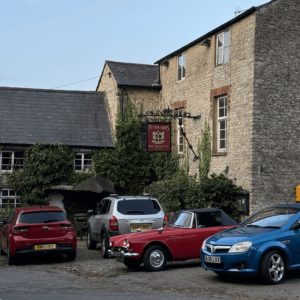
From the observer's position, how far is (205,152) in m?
20.1

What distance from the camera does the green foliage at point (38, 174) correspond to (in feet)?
76.8

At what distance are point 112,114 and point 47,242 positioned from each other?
13.4m

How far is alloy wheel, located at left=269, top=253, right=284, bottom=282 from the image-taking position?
30.6 feet

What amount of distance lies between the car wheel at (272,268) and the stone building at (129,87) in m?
16.4

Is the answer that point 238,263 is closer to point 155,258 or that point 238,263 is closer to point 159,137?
point 155,258

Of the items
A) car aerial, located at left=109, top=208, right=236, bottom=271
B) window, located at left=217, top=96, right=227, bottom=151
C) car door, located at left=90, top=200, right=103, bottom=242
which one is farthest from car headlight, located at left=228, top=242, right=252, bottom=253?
window, located at left=217, top=96, right=227, bottom=151

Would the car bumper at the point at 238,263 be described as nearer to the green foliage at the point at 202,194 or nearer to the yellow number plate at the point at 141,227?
the yellow number plate at the point at 141,227

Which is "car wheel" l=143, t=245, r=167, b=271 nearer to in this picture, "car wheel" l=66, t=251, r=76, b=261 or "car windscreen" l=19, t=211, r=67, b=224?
"car wheel" l=66, t=251, r=76, b=261

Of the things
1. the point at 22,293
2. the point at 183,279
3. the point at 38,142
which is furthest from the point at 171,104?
the point at 22,293

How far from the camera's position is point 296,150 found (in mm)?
17641

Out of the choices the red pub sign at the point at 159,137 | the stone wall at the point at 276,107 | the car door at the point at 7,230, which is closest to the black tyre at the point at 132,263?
the car door at the point at 7,230

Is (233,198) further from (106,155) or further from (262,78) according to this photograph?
(106,155)

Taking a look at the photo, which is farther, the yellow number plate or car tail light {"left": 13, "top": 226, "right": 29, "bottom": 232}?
the yellow number plate

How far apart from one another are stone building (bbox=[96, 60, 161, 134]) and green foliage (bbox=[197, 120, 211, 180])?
5.47m
